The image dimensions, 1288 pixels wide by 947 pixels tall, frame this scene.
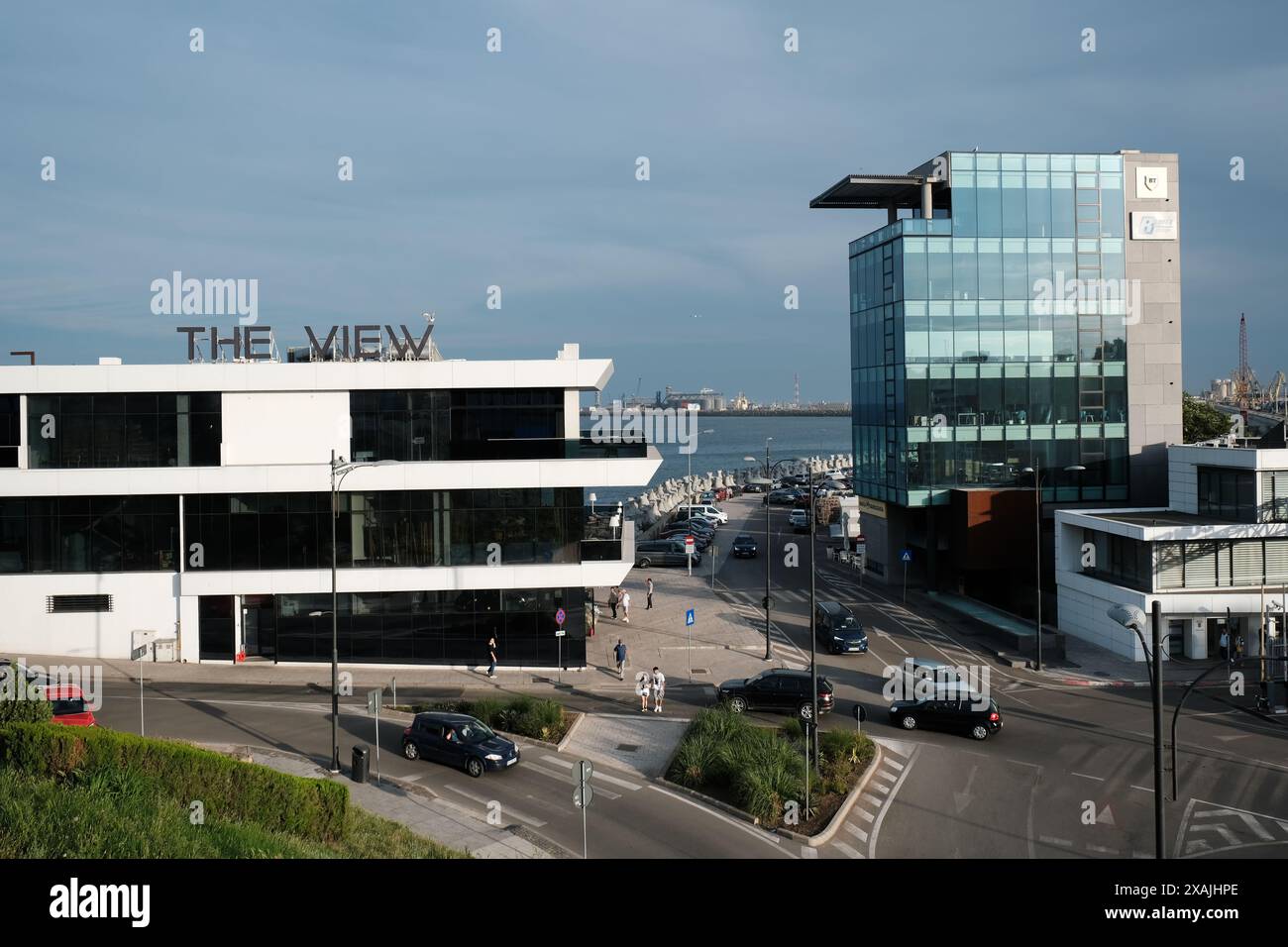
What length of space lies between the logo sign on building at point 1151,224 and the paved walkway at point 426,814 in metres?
42.3

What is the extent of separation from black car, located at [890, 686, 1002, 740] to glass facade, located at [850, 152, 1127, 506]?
20.8m

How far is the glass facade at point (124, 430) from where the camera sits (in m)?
35.5

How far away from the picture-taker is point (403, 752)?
25422mm

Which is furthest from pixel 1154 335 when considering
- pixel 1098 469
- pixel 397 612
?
pixel 397 612

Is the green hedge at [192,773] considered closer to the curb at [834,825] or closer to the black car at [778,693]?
the curb at [834,825]

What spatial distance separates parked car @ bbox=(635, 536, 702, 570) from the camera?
59.8 meters

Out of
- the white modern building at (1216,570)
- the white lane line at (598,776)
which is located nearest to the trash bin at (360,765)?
the white lane line at (598,776)

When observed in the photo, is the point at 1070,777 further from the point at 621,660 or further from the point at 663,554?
the point at 663,554

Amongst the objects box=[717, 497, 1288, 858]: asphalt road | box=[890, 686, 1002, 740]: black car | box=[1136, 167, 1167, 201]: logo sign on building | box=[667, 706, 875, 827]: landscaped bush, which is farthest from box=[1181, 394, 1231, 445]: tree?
box=[667, 706, 875, 827]: landscaped bush

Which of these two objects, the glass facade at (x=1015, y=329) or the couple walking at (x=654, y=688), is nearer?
the couple walking at (x=654, y=688)

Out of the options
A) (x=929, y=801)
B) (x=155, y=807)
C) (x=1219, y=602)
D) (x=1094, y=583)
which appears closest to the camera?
(x=155, y=807)

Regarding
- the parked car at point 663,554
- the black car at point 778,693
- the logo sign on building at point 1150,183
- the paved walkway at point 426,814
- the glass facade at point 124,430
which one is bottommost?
the paved walkway at point 426,814

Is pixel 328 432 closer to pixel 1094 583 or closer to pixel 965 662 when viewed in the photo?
pixel 965 662

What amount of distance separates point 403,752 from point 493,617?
10704mm
